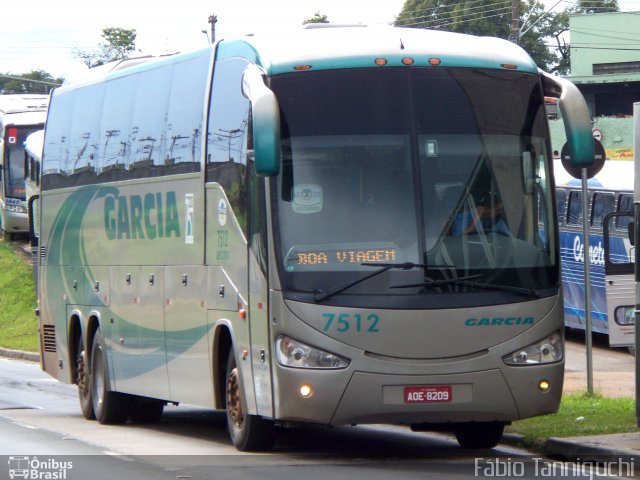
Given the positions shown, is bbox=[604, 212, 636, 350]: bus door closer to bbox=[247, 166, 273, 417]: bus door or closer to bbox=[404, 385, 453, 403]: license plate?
bbox=[404, 385, 453, 403]: license plate

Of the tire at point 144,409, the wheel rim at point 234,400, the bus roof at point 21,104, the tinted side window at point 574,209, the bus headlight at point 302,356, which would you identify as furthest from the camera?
the bus roof at point 21,104

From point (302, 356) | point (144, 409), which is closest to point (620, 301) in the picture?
point (302, 356)

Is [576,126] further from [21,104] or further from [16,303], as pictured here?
[21,104]

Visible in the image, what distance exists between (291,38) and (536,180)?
2.42 meters

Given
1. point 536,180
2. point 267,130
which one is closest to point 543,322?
point 536,180

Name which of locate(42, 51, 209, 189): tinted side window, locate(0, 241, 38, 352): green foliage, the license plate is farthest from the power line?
the license plate

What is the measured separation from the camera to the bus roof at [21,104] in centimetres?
4897

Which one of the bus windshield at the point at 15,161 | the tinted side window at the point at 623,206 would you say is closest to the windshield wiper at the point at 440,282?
the tinted side window at the point at 623,206

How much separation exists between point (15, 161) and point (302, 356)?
39006 mm

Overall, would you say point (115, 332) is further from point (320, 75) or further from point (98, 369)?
point (320, 75)

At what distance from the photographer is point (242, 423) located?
12.0 meters

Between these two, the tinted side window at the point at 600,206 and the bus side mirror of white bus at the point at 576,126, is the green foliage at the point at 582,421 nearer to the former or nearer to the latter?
the bus side mirror of white bus at the point at 576,126

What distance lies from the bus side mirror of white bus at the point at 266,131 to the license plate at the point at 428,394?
205 cm

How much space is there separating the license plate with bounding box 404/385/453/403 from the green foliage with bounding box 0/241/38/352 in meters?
23.7
